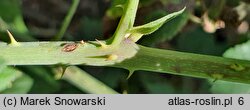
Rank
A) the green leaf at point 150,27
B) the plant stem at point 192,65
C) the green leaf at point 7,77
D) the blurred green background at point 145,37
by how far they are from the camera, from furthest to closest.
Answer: the blurred green background at point 145,37, the green leaf at point 7,77, the plant stem at point 192,65, the green leaf at point 150,27

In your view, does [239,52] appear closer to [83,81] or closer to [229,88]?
[229,88]

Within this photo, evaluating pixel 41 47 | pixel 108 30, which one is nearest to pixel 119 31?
pixel 41 47

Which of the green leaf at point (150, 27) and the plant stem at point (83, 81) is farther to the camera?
the plant stem at point (83, 81)

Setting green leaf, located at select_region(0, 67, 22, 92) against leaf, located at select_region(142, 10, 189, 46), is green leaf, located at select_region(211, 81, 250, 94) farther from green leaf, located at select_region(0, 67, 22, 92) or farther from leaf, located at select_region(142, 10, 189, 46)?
green leaf, located at select_region(0, 67, 22, 92)

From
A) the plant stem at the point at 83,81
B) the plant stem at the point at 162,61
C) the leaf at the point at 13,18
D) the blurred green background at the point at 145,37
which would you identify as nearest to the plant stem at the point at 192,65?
the plant stem at the point at 162,61

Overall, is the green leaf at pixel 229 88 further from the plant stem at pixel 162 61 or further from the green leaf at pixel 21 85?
the green leaf at pixel 21 85

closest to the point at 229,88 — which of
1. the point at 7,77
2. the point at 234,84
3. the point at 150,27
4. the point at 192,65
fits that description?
the point at 234,84

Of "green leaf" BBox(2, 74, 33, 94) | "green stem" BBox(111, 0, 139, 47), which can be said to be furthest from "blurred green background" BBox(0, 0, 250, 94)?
"green stem" BBox(111, 0, 139, 47)

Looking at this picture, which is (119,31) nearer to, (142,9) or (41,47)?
(41,47)
